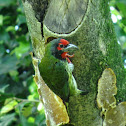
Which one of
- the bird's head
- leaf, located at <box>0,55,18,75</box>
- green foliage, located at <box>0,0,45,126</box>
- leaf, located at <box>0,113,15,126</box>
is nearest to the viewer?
the bird's head

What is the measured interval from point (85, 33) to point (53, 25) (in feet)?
0.38

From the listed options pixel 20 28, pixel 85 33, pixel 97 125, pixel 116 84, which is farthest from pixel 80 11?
pixel 20 28

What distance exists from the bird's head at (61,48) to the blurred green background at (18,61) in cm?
64

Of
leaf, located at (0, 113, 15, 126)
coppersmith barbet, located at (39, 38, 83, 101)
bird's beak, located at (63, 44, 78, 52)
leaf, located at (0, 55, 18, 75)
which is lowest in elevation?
leaf, located at (0, 113, 15, 126)

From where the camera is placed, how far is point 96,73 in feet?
2.98

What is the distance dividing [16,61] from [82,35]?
3.71 ft

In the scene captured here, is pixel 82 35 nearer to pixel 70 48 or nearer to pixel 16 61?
pixel 70 48

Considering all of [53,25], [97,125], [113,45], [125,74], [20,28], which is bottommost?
[20,28]

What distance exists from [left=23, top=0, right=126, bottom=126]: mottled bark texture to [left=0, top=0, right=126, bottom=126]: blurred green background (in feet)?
1.90

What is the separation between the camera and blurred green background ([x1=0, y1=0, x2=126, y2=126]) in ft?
5.01

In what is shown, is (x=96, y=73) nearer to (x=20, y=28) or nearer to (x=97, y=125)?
(x=97, y=125)

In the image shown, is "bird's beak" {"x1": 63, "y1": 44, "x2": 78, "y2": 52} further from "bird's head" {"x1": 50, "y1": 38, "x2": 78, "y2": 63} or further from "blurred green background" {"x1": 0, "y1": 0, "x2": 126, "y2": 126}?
"blurred green background" {"x1": 0, "y1": 0, "x2": 126, "y2": 126}

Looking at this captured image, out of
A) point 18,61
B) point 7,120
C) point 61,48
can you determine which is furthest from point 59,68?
point 18,61

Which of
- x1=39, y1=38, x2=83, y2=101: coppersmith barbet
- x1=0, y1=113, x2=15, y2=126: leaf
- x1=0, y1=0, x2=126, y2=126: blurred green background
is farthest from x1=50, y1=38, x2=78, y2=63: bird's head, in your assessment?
x1=0, y1=113, x2=15, y2=126: leaf
